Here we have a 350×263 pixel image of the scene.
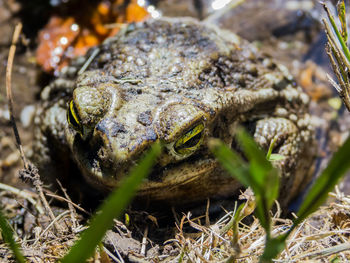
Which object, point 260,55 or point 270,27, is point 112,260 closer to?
point 260,55

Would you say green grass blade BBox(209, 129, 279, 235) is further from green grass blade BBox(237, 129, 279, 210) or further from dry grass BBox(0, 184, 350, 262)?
dry grass BBox(0, 184, 350, 262)

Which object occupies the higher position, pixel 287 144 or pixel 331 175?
pixel 331 175

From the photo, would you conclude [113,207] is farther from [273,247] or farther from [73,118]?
[73,118]

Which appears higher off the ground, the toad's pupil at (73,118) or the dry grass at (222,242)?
the toad's pupil at (73,118)

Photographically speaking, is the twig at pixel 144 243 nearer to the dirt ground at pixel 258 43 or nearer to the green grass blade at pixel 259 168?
the green grass blade at pixel 259 168

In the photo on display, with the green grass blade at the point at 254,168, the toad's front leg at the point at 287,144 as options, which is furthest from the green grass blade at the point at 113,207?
the toad's front leg at the point at 287,144

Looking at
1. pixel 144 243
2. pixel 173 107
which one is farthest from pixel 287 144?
pixel 144 243
